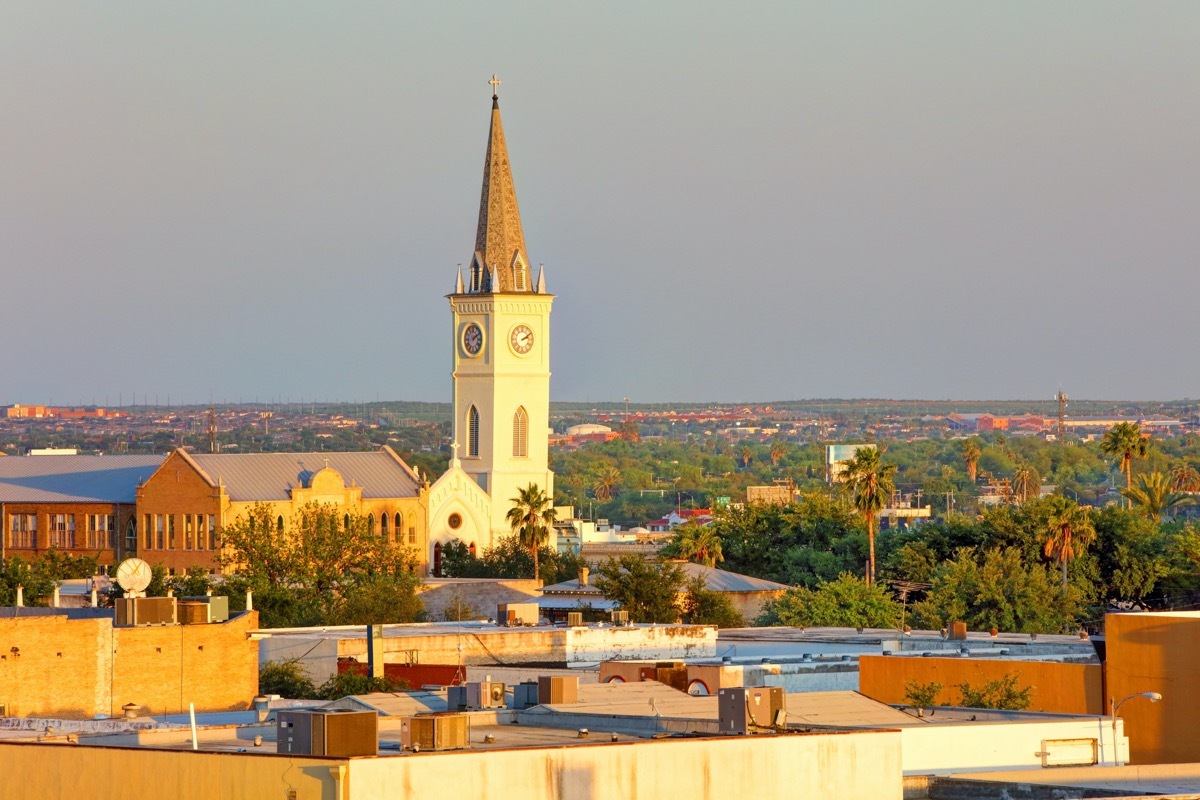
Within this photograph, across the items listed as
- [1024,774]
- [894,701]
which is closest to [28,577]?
[894,701]

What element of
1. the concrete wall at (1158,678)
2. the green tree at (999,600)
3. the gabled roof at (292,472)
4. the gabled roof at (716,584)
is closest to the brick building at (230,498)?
the gabled roof at (292,472)

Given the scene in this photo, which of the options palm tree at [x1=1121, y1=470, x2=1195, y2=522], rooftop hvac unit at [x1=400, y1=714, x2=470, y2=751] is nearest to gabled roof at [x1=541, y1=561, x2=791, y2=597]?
palm tree at [x1=1121, y1=470, x2=1195, y2=522]

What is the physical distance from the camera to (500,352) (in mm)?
125125

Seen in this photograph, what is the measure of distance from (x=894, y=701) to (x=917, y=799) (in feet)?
48.8

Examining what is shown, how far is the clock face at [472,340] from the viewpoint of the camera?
126 m

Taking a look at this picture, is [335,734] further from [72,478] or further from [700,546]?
[72,478]

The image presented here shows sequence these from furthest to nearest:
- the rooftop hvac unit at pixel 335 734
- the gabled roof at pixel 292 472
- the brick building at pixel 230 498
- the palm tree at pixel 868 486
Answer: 1. the gabled roof at pixel 292 472
2. the brick building at pixel 230 498
3. the palm tree at pixel 868 486
4. the rooftop hvac unit at pixel 335 734

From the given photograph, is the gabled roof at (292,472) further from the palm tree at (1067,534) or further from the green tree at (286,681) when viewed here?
the green tree at (286,681)

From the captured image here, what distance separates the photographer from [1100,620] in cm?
8319

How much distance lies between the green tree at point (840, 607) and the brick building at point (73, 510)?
127ft

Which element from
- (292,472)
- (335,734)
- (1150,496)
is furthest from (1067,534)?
(335,734)

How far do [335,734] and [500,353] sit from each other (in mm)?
105034

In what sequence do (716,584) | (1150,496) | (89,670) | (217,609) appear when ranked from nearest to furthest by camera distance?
(89,670) → (217,609) → (716,584) → (1150,496)

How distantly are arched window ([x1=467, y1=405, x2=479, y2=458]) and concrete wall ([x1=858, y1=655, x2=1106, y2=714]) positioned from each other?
85321 millimetres
